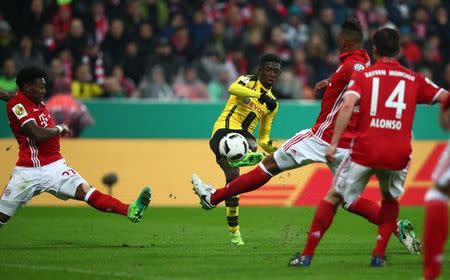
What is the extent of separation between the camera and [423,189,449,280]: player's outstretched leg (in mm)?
7898

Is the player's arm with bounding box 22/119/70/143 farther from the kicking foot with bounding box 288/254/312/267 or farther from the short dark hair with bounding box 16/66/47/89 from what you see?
the kicking foot with bounding box 288/254/312/267

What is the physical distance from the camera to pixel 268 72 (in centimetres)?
1298

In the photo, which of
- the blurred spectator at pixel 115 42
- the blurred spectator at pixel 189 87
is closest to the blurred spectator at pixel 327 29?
the blurred spectator at pixel 189 87

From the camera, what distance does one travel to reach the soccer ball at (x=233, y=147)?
12398 mm

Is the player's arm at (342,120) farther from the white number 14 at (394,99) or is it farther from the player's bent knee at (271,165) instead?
the player's bent knee at (271,165)

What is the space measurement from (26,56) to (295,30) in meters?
6.04

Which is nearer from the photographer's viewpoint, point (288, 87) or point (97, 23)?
point (97, 23)

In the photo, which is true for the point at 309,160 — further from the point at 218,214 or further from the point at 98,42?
the point at 98,42

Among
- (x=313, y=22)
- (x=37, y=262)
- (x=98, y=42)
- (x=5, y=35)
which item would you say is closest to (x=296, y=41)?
(x=313, y=22)

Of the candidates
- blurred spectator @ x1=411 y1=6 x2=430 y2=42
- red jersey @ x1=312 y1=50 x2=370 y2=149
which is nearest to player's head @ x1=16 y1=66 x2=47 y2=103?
red jersey @ x1=312 y1=50 x2=370 y2=149

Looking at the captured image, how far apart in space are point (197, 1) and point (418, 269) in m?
13.5

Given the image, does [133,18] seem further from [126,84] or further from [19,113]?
Answer: [19,113]

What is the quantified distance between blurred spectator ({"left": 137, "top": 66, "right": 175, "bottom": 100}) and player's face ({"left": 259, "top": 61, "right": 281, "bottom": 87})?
312 inches

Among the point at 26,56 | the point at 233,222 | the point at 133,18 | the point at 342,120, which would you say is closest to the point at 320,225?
the point at 342,120
